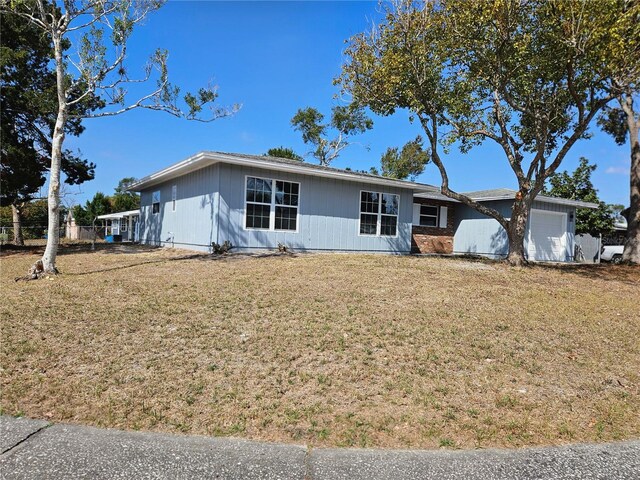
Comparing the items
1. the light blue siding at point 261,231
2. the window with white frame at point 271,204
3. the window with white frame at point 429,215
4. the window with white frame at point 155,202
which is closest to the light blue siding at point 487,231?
the window with white frame at point 429,215

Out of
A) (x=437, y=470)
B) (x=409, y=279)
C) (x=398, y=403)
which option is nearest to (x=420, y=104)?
(x=409, y=279)

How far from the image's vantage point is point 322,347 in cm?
495

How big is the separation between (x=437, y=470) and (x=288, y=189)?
1125 cm

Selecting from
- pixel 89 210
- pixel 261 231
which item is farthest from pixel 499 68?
pixel 89 210

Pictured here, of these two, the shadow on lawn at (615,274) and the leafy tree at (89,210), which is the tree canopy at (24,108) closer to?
the shadow on lawn at (615,274)

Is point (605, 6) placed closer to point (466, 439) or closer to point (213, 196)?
point (466, 439)

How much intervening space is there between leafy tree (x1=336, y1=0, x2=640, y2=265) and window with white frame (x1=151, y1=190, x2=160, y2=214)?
9.64m

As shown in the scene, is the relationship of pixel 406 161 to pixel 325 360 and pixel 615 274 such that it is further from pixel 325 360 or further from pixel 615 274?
pixel 325 360

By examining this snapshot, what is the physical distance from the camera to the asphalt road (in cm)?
270

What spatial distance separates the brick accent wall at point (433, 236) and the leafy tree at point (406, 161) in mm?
17598

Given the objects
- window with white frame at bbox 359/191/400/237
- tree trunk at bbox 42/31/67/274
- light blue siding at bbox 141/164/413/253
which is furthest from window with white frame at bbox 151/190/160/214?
window with white frame at bbox 359/191/400/237

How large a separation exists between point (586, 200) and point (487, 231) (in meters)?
7.21

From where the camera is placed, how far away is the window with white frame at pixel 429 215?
19.2m

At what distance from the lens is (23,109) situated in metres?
15.2
